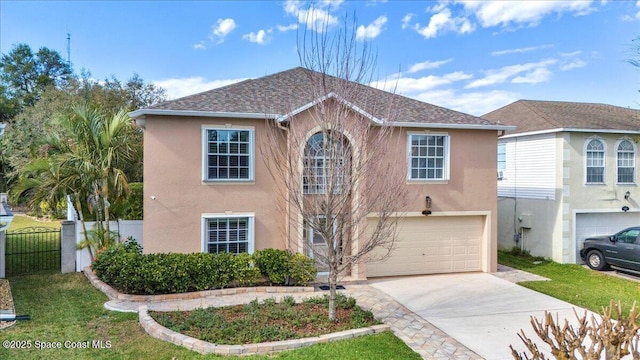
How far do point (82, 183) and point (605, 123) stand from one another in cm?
2031

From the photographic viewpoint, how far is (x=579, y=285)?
13.0 meters

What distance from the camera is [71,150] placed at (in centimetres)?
1330

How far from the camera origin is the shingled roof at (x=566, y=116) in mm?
16500

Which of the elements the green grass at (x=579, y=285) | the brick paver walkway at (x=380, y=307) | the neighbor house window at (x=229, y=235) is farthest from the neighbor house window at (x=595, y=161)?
the neighbor house window at (x=229, y=235)

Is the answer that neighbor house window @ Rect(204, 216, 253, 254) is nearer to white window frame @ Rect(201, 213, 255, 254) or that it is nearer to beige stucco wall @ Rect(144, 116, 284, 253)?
white window frame @ Rect(201, 213, 255, 254)

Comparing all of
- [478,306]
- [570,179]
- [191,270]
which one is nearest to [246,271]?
[191,270]

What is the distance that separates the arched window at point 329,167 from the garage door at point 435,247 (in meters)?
6.27

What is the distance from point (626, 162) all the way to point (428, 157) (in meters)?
9.77

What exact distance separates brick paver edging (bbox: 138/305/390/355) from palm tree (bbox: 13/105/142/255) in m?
5.95

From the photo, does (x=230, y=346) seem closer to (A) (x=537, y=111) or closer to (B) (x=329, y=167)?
(B) (x=329, y=167)

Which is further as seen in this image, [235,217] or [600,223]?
[600,223]

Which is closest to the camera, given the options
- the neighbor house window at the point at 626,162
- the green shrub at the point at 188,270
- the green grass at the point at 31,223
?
the green shrub at the point at 188,270

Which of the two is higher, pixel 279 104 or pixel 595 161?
pixel 279 104

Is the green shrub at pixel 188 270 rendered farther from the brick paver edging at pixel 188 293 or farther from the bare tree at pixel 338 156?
the bare tree at pixel 338 156
